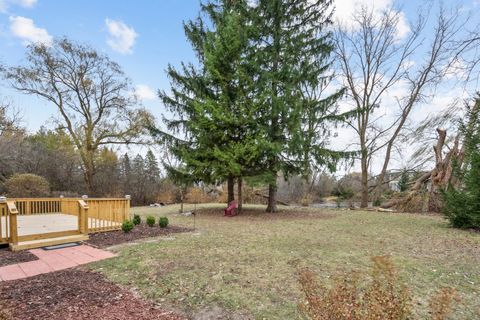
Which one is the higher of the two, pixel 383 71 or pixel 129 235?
pixel 383 71

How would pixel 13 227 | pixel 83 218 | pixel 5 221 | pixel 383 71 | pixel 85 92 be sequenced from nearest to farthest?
pixel 13 227 → pixel 5 221 → pixel 83 218 → pixel 383 71 → pixel 85 92

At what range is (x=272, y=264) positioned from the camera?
14.7 feet

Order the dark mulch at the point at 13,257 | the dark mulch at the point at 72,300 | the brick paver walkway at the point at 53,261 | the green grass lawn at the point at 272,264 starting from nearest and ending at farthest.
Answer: the dark mulch at the point at 72,300 → the green grass lawn at the point at 272,264 → the brick paver walkway at the point at 53,261 → the dark mulch at the point at 13,257

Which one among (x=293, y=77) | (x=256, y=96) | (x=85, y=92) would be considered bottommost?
(x=256, y=96)

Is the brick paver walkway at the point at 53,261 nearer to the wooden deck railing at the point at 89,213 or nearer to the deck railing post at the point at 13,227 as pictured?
the deck railing post at the point at 13,227

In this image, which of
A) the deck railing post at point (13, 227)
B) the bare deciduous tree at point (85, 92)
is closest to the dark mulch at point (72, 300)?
the deck railing post at point (13, 227)

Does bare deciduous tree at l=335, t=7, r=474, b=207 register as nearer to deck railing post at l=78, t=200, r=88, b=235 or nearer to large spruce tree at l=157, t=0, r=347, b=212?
large spruce tree at l=157, t=0, r=347, b=212

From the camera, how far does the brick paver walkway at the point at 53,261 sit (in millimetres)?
4129

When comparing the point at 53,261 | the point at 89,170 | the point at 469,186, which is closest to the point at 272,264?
the point at 53,261

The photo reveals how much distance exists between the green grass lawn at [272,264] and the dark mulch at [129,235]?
58 cm

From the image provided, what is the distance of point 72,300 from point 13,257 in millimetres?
2841

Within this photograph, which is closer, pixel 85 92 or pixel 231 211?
pixel 231 211

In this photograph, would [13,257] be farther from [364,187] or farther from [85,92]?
[364,187]

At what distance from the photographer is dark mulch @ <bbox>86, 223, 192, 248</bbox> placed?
6.12 metres
